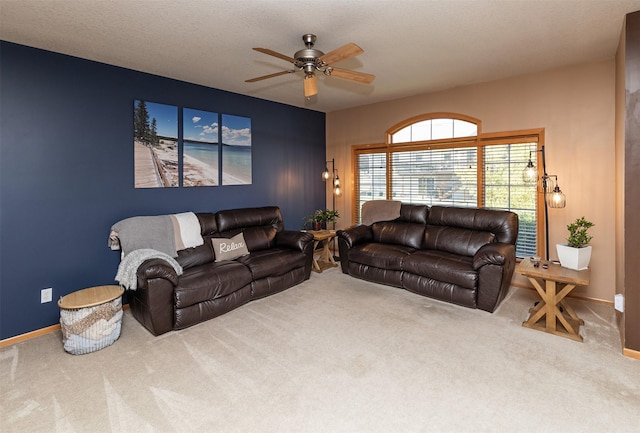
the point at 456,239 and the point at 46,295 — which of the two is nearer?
the point at 46,295

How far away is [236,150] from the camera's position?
5.03m

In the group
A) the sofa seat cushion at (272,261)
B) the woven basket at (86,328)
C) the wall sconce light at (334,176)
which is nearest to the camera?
the woven basket at (86,328)

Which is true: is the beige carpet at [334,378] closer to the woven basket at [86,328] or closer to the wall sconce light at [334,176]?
the woven basket at [86,328]

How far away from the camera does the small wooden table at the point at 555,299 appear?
3045mm

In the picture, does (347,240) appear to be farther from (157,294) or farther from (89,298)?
(89,298)

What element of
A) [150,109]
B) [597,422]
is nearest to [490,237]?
[597,422]

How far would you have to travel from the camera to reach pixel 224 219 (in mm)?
4523

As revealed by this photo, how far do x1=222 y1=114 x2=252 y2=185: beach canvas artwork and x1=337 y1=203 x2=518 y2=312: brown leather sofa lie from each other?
1.72 meters

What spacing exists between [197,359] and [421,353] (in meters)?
1.82

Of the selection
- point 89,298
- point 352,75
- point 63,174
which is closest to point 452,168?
point 352,75

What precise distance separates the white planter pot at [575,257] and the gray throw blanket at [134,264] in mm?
3815

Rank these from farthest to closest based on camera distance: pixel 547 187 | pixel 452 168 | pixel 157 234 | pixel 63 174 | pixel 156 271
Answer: pixel 452 168
pixel 547 187
pixel 157 234
pixel 63 174
pixel 156 271

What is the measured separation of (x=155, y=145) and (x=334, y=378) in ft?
10.9

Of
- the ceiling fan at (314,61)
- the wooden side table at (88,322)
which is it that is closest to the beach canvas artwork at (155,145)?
the wooden side table at (88,322)
